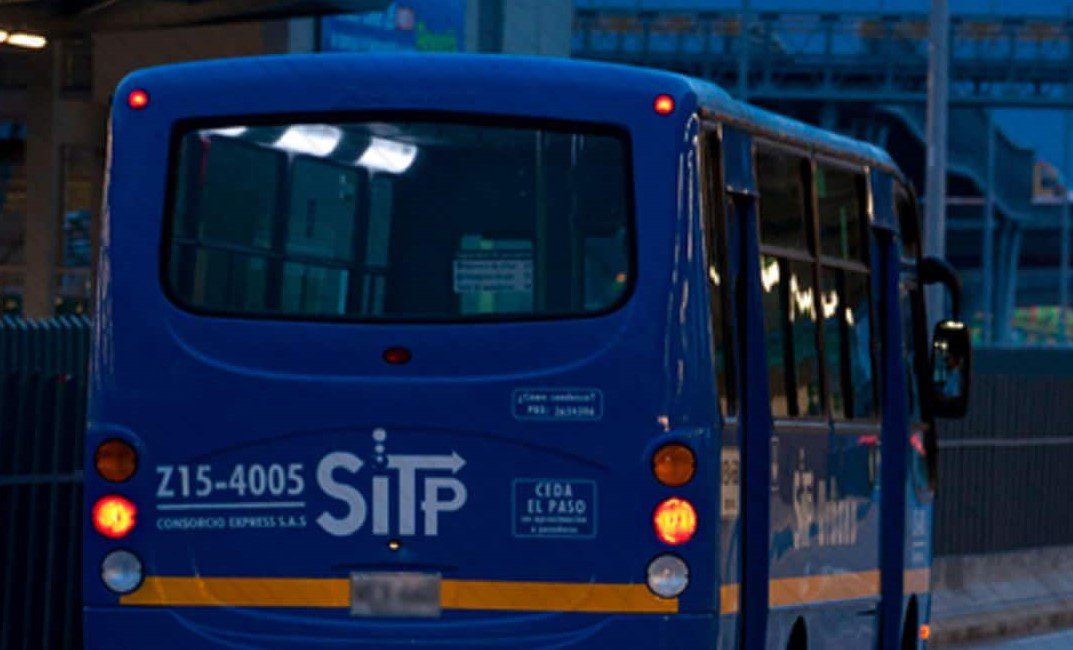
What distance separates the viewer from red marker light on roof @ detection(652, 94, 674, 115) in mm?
9742

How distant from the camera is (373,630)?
9625 mm

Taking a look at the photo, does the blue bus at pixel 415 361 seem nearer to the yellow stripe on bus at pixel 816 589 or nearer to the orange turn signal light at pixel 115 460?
the orange turn signal light at pixel 115 460

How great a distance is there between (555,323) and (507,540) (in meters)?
0.73

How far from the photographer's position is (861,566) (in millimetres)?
12852

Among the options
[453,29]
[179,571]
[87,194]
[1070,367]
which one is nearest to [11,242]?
[87,194]

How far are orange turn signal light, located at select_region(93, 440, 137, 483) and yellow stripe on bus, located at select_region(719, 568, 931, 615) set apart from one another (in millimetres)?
1995

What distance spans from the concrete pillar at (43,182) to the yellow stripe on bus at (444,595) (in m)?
23.3

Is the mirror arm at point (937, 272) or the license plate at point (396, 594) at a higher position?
the mirror arm at point (937, 272)

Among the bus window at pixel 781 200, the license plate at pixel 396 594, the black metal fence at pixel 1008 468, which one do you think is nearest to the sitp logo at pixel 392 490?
the license plate at pixel 396 594

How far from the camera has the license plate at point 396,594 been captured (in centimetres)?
966

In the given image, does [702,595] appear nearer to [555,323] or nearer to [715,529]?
[715,529]

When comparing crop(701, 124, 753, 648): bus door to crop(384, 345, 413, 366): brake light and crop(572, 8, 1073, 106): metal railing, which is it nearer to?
crop(384, 345, 413, 366): brake light

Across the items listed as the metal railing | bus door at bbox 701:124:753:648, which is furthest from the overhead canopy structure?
the metal railing

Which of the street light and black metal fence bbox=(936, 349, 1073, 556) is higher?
the street light
